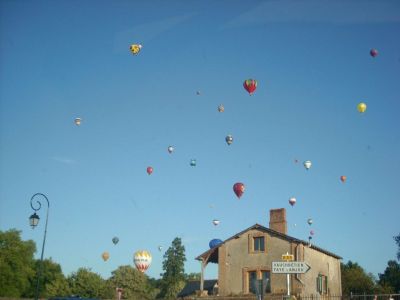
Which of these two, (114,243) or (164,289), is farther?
(164,289)

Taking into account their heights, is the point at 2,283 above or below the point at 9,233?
below

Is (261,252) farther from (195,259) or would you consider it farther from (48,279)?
(48,279)

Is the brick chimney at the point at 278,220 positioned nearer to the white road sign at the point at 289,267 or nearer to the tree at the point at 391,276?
the white road sign at the point at 289,267

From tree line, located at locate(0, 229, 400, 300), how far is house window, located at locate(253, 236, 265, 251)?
29.2 metres

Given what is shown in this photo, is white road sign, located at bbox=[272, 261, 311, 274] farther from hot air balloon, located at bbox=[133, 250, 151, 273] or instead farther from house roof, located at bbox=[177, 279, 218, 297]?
hot air balloon, located at bbox=[133, 250, 151, 273]

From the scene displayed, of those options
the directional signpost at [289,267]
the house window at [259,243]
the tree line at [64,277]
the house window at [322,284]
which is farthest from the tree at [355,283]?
the directional signpost at [289,267]

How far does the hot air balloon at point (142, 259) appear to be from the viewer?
51625 mm

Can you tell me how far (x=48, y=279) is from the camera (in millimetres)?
82625

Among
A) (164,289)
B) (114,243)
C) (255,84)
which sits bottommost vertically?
(164,289)

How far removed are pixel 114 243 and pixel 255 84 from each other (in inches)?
1106

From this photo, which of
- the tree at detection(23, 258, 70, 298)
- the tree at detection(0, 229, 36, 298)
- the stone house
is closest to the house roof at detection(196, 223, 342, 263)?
the stone house

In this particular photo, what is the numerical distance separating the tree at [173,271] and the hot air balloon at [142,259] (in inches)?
1233

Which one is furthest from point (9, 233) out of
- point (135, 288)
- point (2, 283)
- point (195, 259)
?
point (195, 259)

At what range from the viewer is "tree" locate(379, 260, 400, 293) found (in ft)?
244
